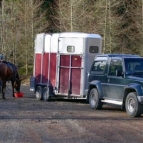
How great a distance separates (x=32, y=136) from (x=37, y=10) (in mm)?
34070

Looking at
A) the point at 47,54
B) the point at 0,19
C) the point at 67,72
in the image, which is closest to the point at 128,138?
the point at 67,72

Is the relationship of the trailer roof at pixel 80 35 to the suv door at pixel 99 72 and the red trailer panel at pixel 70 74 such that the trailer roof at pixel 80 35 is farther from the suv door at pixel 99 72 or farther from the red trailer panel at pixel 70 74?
the suv door at pixel 99 72

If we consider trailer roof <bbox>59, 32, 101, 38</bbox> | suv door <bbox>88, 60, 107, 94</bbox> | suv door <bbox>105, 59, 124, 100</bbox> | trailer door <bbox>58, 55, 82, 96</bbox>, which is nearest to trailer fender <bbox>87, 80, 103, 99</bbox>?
suv door <bbox>88, 60, 107, 94</bbox>

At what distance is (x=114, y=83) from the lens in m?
17.5

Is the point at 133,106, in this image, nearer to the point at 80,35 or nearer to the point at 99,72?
Result: the point at 99,72

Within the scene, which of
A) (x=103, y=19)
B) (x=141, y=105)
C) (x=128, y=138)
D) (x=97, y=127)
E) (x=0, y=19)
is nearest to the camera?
(x=128, y=138)

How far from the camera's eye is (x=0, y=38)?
1778 inches

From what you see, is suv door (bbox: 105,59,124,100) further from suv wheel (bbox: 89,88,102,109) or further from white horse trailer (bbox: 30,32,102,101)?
white horse trailer (bbox: 30,32,102,101)

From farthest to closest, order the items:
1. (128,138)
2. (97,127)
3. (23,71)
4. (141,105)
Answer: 1. (23,71)
2. (141,105)
3. (97,127)
4. (128,138)

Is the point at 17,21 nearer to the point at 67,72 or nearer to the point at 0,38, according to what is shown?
the point at 0,38

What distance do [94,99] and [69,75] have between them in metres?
3.52

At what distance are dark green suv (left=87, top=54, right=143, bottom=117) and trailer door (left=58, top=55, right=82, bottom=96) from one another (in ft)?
8.12

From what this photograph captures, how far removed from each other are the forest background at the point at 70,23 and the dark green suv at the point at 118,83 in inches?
676

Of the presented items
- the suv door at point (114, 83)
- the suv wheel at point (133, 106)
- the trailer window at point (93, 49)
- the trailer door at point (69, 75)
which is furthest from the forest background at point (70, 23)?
the suv wheel at point (133, 106)
